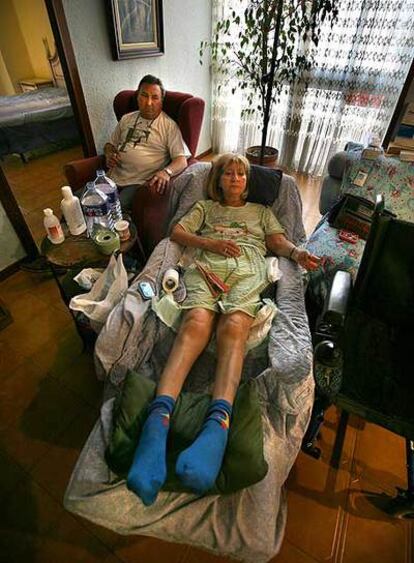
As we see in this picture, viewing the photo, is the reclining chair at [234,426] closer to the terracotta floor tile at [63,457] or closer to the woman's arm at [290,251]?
the woman's arm at [290,251]

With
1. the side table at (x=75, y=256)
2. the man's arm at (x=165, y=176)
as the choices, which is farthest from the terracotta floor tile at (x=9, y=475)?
the man's arm at (x=165, y=176)

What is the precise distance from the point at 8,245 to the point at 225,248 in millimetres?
1549

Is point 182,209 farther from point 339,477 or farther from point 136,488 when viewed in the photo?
point 339,477

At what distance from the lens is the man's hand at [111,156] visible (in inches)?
80.7

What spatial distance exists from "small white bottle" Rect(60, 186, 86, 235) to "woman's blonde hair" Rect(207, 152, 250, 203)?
65 centimetres

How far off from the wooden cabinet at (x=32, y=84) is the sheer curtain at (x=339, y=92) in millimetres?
1719

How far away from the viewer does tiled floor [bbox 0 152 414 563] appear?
3.41 feet

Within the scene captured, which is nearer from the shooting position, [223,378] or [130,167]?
[223,378]

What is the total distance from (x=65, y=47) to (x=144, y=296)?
5.61 feet

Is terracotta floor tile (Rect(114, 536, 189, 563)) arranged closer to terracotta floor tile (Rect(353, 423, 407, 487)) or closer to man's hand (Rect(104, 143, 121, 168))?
terracotta floor tile (Rect(353, 423, 407, 487))

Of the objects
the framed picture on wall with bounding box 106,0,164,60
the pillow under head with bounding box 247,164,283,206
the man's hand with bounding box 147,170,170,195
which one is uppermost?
the framed picture on wall with bounding box 106,0,164,60

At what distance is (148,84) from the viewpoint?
6.12ft

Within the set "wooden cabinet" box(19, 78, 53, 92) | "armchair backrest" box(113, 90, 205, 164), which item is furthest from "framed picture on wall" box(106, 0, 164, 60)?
"wooden cabinet" box(19, 78, 53, 92)

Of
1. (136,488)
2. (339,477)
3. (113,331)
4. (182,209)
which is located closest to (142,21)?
(182,209)
